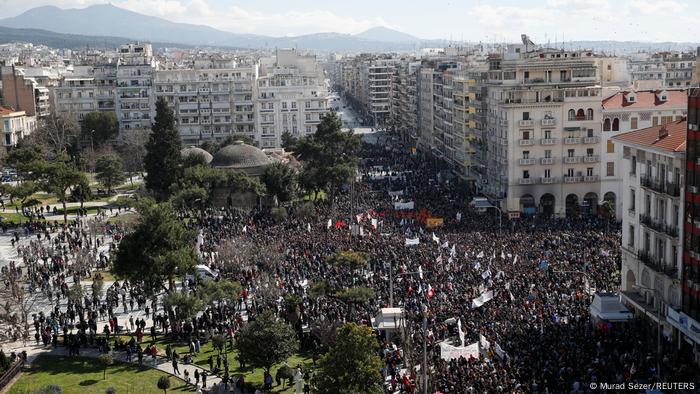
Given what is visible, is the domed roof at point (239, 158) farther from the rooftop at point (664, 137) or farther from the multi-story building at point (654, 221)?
the rooftop at point (664, 137)

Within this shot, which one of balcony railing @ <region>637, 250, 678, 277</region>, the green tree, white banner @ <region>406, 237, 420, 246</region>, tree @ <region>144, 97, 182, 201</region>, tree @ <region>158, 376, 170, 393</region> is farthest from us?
tree @ <region>144, 97, 182, 201</region>

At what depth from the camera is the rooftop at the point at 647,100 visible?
67.8 metres

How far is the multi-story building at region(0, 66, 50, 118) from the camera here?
11962cm

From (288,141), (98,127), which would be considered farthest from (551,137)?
(98,127)

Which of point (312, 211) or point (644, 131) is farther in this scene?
point (312, 211)

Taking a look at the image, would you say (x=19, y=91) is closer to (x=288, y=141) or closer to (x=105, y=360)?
(x=288, y=141)

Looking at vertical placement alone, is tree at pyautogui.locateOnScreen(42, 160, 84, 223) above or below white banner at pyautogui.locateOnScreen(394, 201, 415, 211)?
above

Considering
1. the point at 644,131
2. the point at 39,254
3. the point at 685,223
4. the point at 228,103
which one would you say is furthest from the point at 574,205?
the point at 228,103

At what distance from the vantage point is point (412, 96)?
13275cm

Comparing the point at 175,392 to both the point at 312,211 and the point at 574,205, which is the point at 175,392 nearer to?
the point at 312,211

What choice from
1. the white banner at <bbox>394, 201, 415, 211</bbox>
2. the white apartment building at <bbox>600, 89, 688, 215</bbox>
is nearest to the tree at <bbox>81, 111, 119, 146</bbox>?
the white banner at <bbox>394, 201, 415, 211</bbox>

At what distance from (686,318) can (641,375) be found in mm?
3648

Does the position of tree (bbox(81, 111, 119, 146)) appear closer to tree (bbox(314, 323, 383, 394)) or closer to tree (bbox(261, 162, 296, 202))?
tree (bbox(261, 162, 296, 202))

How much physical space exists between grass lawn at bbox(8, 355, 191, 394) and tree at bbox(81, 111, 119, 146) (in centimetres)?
7750
